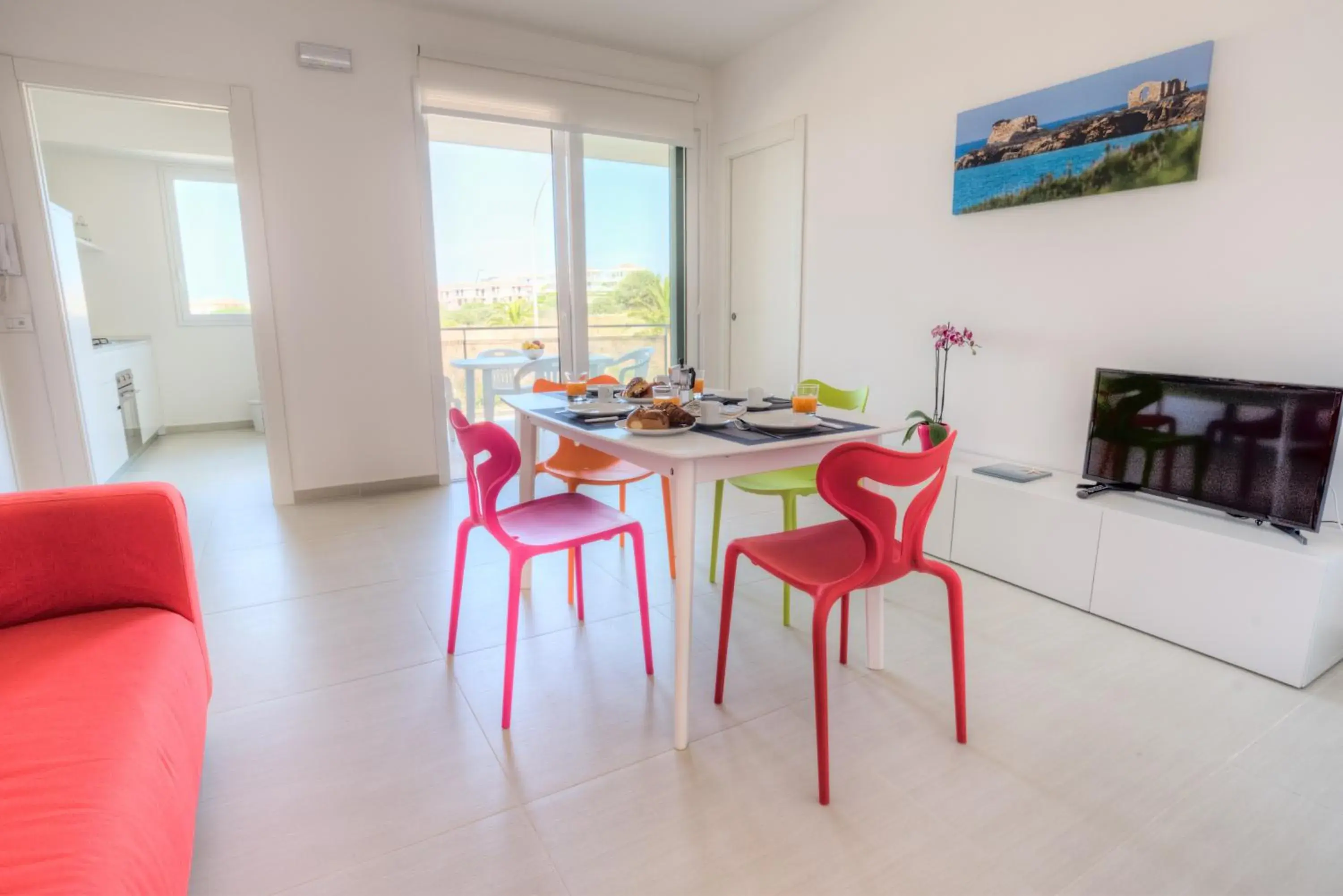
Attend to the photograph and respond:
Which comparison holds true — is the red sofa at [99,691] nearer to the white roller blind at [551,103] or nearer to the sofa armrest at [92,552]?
the sofa armrest at [92,552]

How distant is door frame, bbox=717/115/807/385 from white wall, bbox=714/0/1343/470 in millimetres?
64

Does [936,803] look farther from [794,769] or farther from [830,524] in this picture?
[830,524]

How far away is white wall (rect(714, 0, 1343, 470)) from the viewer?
208 cm

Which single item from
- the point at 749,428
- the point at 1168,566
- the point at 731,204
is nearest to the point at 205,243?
the point at 731,204

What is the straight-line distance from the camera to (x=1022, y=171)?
2.78 meters

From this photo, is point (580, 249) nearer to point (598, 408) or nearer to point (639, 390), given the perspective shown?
point (639, 390)

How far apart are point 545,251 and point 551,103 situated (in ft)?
2.94

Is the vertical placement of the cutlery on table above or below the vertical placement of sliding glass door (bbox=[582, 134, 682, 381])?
below

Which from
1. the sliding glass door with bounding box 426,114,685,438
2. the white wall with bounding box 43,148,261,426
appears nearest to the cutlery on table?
the sliding glass door with bounding box 426,114,685,438

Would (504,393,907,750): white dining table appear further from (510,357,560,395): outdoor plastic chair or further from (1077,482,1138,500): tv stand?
(510,357,560,395): outdoor plastic chair

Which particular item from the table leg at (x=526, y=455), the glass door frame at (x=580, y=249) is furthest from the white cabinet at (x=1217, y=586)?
the glass door frame at (x=580, y=249)

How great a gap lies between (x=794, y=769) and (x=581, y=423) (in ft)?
3.56

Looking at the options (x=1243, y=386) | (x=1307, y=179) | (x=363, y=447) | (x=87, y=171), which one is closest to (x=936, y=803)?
(x=1243, y=386)

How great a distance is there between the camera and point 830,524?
1909 millimetres
